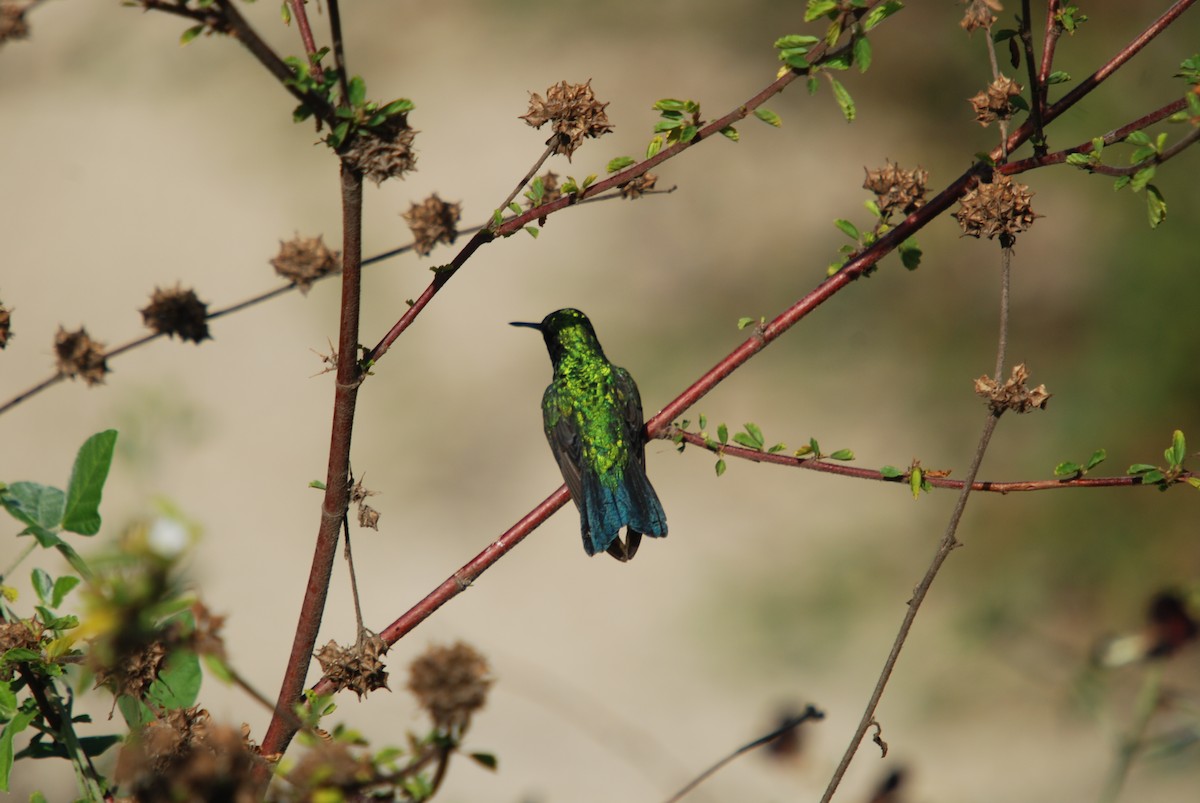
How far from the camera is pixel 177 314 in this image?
2.01 meters

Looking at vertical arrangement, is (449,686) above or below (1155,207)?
below

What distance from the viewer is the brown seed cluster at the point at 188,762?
42.6 inches

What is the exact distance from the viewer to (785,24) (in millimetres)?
9586

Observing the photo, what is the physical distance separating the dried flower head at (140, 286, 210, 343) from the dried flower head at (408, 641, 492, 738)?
116cm

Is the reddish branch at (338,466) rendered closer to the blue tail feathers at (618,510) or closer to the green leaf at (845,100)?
the green leaf at (845,100)

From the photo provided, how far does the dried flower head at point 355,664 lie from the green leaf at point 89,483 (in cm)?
44

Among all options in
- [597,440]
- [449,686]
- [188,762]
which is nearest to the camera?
[449,686]

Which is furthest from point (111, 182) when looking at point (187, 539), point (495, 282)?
point (187, 539)

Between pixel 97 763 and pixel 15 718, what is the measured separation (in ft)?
2.32

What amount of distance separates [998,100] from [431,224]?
1.01m

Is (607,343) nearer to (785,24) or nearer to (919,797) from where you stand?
(785,24)

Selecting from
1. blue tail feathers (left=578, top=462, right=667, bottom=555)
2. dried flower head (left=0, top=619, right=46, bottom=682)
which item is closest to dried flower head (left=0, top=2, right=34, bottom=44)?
dried flower head (left=0, top=619, right=46, bottom=682)

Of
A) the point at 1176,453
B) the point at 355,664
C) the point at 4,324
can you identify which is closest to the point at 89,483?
the point at 4,324

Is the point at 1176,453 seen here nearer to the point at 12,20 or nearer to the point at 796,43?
the point at 796,43
